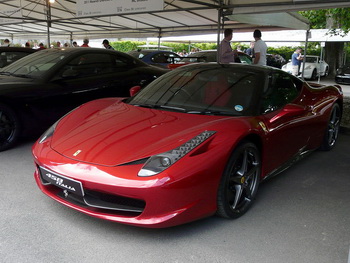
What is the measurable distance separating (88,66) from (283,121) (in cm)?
326

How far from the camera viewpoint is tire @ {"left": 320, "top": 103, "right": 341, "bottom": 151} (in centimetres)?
465

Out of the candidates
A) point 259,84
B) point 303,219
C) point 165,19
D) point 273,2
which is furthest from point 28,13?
point 303,219

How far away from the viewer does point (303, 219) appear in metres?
2.87

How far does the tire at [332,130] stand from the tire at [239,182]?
2.09 metres

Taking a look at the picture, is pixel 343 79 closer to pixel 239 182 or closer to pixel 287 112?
pixel 287 112

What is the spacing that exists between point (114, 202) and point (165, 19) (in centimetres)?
1103

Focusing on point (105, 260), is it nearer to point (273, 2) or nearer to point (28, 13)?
point (273, 2)

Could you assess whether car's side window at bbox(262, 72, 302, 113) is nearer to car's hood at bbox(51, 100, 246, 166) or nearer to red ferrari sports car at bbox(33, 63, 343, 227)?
red ferrari sports car at bbox(33, 63, 343, 227)

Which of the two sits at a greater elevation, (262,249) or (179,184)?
(179,184)

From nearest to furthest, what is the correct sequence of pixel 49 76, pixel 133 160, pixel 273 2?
pixel 133 160 < pixel 49 76 < pixel 273 2

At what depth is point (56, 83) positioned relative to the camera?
4.80 meters

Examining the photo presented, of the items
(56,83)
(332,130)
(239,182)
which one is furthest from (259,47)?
(239,182)

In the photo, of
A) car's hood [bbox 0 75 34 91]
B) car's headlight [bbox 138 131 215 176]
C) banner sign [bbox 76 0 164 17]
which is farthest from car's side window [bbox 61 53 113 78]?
car's headlight [bbox 138 131 215 176]

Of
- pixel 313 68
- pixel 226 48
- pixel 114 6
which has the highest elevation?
pixel 114 6
